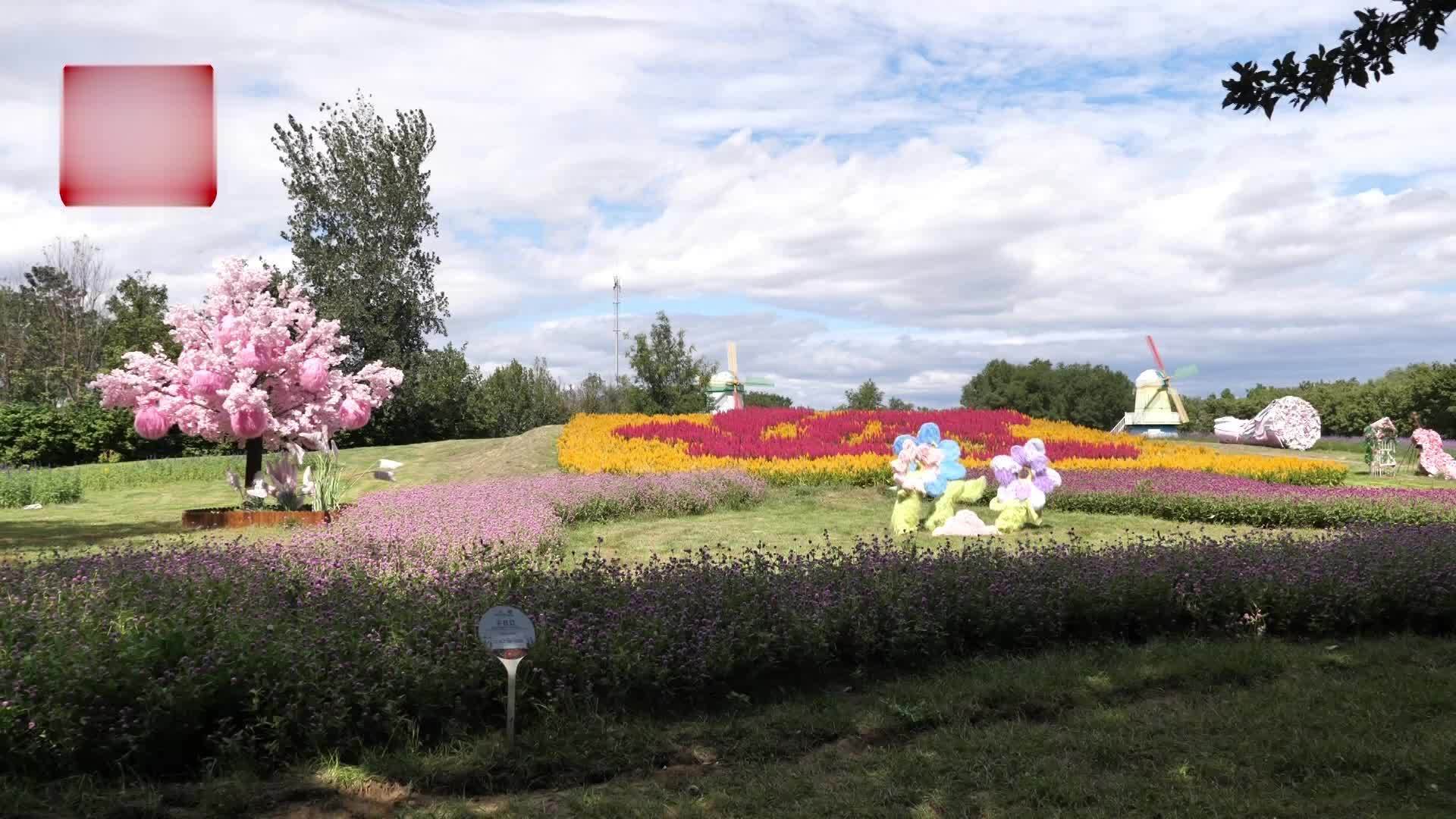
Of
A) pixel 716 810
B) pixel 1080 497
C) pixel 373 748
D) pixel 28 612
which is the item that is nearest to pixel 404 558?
pixel 28 612

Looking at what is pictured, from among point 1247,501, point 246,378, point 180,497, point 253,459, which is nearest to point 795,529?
point 1247,501

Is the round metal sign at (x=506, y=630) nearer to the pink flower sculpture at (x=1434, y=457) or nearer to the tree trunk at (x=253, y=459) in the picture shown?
the tree trunk at (x=253, y=459)

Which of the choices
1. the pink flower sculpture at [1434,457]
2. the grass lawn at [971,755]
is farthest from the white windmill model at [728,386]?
the grass lawn at [971,755]

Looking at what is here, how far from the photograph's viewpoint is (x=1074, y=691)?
5.61 m

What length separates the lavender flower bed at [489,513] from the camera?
8328 millimetres

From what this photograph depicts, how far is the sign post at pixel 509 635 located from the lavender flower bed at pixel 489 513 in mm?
2762

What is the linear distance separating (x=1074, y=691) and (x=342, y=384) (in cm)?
1067

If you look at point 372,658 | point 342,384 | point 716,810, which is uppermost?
point 342,384

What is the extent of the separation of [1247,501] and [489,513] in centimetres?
895

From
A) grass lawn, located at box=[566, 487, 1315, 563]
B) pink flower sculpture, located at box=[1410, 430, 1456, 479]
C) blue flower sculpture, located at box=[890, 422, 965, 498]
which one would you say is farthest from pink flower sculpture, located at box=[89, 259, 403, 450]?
pink flower sculpture, located at box=[1410, 430, 1456, 479]

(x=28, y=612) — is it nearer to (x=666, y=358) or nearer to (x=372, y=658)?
(x=372, y=658)

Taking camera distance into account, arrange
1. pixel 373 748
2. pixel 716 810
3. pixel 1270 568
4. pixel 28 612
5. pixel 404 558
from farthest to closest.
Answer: pixel 404 558 → pixel 1270 568 → pixel 28 612 → pixel 373 748 → pixel 716 810

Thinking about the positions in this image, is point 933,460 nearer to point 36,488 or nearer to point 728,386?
point 36,488

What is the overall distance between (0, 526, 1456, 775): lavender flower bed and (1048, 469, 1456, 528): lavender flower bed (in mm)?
4638
